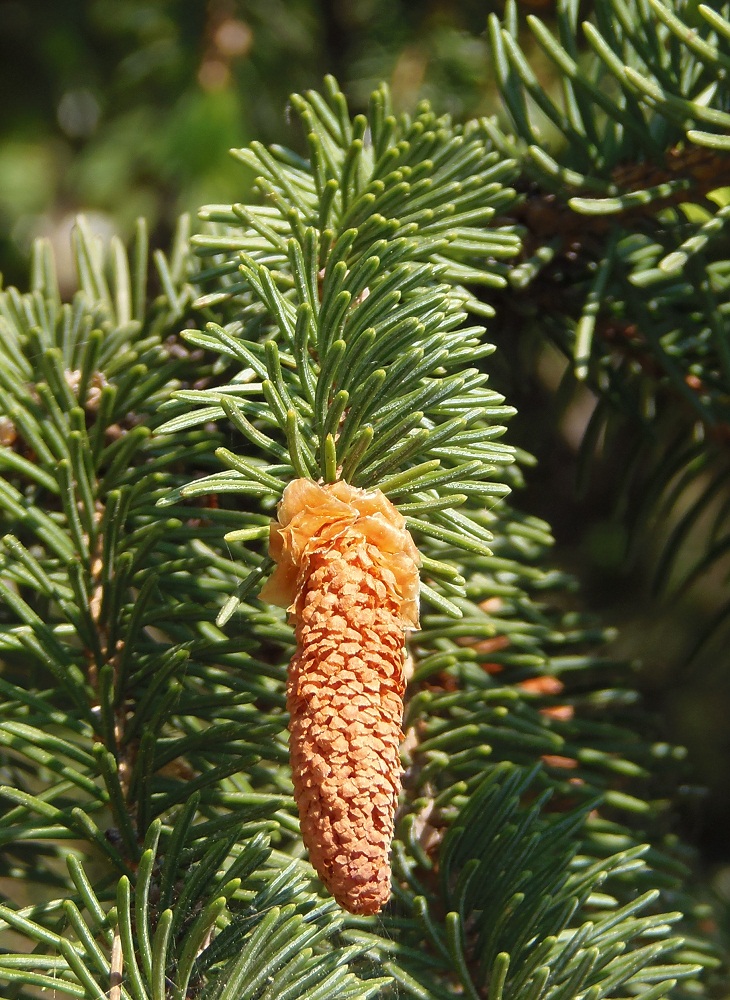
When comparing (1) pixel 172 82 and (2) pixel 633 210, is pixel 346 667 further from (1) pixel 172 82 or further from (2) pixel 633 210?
(1) pixel 172 82

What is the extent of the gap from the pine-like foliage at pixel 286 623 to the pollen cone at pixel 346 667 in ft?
0.05

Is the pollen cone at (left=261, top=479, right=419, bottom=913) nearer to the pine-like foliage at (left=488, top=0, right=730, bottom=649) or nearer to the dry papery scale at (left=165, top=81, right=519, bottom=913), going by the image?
the dry papery scale at (left=165, top=81, right=519, bottom=913)

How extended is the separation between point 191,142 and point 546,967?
3.20ft

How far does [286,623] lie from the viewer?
46 cm

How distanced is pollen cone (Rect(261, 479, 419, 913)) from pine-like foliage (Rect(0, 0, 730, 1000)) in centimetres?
2

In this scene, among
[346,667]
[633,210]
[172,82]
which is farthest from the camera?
[172,82]

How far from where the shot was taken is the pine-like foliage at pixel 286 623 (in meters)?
0.39

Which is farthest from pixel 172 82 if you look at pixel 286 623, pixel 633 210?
pixel 286 623

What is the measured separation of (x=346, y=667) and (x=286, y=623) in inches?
4.0

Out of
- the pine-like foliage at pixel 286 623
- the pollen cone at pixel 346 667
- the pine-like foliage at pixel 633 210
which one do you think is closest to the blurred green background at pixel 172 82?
the pine-like foliage at pixel 633 210

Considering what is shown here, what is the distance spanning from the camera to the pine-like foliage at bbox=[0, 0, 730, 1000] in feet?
1.28

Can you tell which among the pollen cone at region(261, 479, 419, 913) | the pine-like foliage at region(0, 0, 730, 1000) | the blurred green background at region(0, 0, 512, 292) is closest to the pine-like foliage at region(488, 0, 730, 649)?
the pine-like foliage at region(0, 0, 730, 1000)

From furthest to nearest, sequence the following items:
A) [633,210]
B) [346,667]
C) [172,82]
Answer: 1. [172,82]
2. [633,210]
3. [346,667]

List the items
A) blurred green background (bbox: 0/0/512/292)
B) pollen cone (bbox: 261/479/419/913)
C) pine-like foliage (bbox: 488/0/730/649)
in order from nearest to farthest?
pollen cone (bbox: 261/479/419/913) → pine-like foliage (bbox: 488/0/730/649) → blurred green background (bbox: 0/0/512/292)
